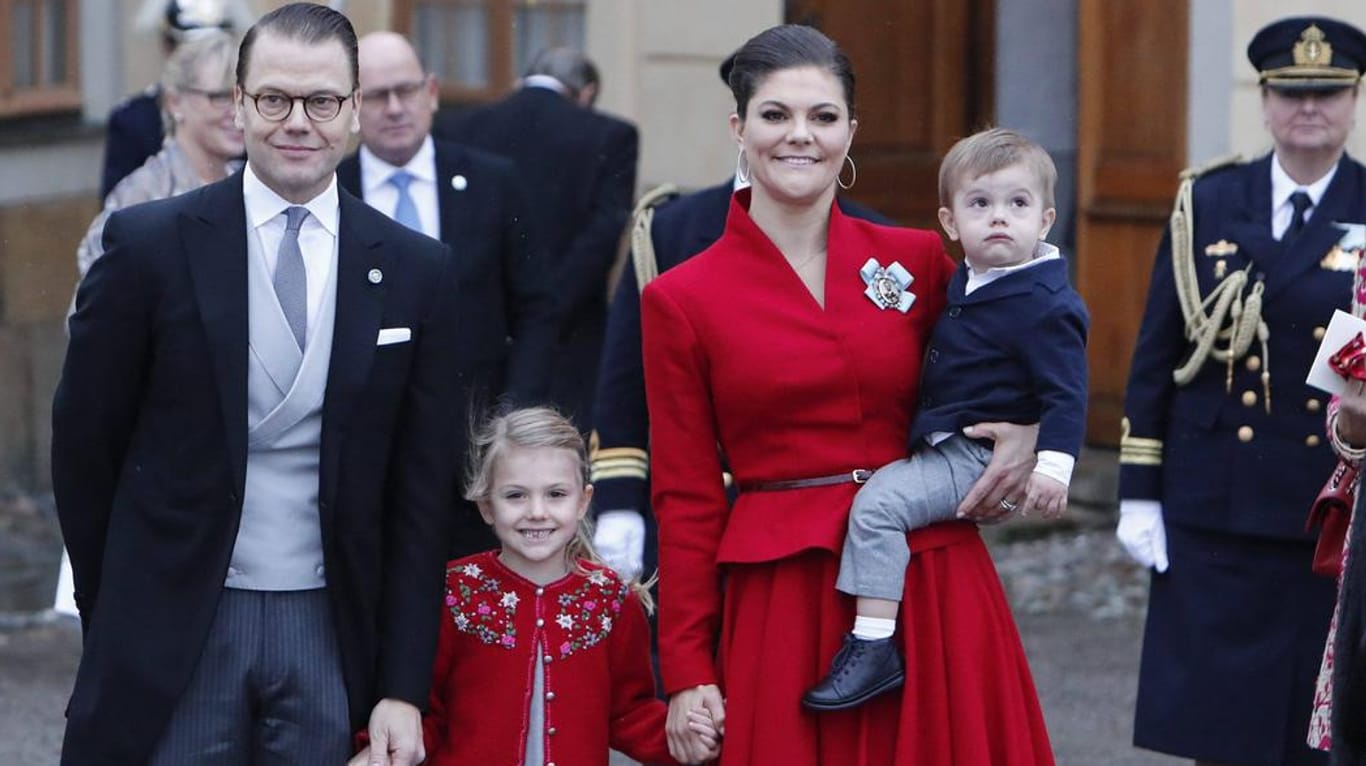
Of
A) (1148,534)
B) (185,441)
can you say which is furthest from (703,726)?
(1148,534)

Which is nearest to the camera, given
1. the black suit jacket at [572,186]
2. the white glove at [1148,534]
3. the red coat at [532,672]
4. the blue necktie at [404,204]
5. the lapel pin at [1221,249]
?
the red coat at [532,672]

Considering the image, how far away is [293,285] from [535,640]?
0.81 meters

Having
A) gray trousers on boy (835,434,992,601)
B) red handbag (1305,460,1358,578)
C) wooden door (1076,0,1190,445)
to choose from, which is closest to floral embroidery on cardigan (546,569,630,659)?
gray trousers on boy (835,434,992,601)

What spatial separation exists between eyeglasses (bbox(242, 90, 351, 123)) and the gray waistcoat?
0.19m

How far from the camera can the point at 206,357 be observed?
3.96 m

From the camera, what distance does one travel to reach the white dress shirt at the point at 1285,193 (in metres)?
5.69

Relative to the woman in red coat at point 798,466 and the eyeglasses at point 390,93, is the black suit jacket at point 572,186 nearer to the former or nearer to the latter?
the eyeglasses at point 390,93

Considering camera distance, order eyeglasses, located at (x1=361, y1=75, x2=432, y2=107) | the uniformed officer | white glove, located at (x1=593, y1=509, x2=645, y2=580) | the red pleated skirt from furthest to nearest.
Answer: eyeglasses, located at (x1=361, y1=75, x2=432, y2=107) < the uniformed officer < white glove, located at (x1=593, y1=509, x2=645, y2=580) < the red pleated skirt

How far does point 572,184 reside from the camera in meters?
8.52

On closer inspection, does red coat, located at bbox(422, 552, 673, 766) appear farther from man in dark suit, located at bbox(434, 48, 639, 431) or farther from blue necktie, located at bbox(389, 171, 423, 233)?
man in dark suit, located at bbox(434, 48, 639, 431)

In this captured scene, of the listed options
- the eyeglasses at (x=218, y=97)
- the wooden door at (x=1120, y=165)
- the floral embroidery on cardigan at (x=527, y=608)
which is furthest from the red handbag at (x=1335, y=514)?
the wooden door at (x=1120, y=165)

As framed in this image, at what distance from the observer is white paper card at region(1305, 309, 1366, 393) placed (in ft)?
14.9

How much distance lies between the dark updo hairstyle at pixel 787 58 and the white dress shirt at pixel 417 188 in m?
2.02

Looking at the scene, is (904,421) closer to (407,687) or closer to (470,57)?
(407,687)
